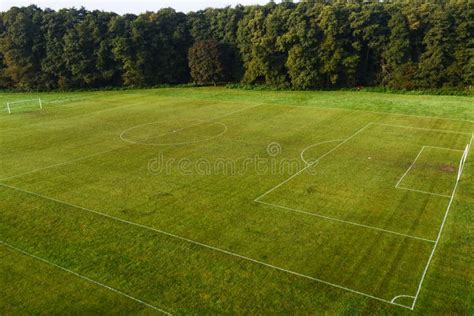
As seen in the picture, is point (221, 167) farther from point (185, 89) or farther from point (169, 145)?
point (185, 89)

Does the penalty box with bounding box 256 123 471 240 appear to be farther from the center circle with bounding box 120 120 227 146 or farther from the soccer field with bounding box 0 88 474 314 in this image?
the center circle with bounding box 120 120 227 146

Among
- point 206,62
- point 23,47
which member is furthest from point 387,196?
point 23,47

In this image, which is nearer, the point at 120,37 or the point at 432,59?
the point at 432,59

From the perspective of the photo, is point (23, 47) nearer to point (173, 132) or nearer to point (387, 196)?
point (173, 132)

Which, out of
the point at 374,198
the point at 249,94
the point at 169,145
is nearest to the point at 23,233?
the point at 169,145

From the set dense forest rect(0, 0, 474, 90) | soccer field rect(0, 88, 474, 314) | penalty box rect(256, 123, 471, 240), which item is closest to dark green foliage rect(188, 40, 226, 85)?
dense forest rect(0, 0, 474, 90)

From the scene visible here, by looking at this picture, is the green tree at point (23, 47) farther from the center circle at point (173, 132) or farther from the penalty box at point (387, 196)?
the penalty box at point (387, 196)
